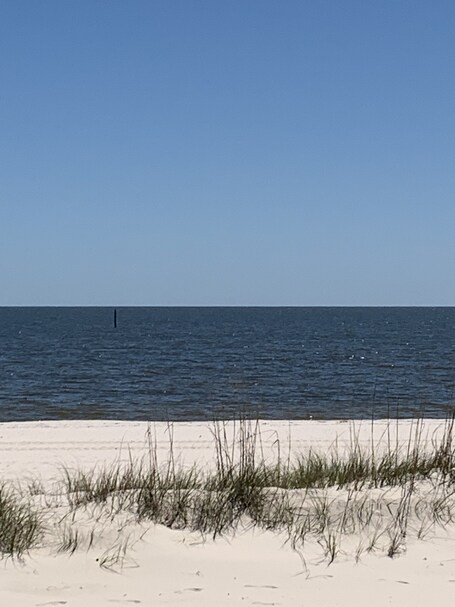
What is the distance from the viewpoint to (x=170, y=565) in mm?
4992

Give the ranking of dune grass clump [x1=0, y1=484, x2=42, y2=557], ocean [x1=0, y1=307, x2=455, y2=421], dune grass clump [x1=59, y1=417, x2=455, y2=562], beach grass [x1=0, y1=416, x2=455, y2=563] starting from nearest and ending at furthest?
dune grass clump [x1=0, y1=484, x2=42, y2=557]
beach grass [x1=0, y1=416, x2=455, y2=563]
dune grass clump [x1=59, y1=417, x2=455, y2=562]
ocean [x1=0, y1=307, x2=455, y2=421]

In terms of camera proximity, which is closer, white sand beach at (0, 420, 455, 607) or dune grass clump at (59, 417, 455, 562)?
white sand beach at (0, 420, 455, 607)

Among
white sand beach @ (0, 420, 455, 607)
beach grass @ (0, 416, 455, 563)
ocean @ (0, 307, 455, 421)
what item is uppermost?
beach grass @ (0, 416, 455, 563)

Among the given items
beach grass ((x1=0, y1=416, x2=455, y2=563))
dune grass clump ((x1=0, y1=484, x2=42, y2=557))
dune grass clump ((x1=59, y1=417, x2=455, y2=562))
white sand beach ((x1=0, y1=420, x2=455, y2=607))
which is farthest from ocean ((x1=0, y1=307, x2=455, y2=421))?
dune grass clump ((x1=0, y1=484, x2=42, y2=557))

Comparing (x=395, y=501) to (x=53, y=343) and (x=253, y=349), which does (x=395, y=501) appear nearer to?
(x=253, y=349)

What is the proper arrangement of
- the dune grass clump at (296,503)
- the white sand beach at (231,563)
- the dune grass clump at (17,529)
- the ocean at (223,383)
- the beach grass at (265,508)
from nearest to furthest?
the white sand beach at (231,563) < the dune grass clump at (17,529) < the beach grass at (265,508) < the dune grass clump at (296,503) < the ocean at (223,383)

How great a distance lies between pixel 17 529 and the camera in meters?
5.19

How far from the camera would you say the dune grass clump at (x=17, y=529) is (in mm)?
5027

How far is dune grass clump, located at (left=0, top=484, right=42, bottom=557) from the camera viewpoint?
5.03 metres

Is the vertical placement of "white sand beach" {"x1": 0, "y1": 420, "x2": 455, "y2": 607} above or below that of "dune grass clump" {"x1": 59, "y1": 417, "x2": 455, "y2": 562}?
below

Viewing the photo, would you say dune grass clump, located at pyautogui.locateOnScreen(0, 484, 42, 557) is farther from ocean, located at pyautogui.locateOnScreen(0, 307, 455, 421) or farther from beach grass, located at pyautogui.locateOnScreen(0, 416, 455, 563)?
A: ocean, located at pyautogui.locateOnScreen(0, 307, 455, 421)

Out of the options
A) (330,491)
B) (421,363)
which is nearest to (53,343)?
(421,363)

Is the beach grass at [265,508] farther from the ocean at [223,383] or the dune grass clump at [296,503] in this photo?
the ocean at [223,383]

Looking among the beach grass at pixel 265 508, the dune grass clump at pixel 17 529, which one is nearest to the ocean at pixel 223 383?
the beach grass at pixel 265 508
